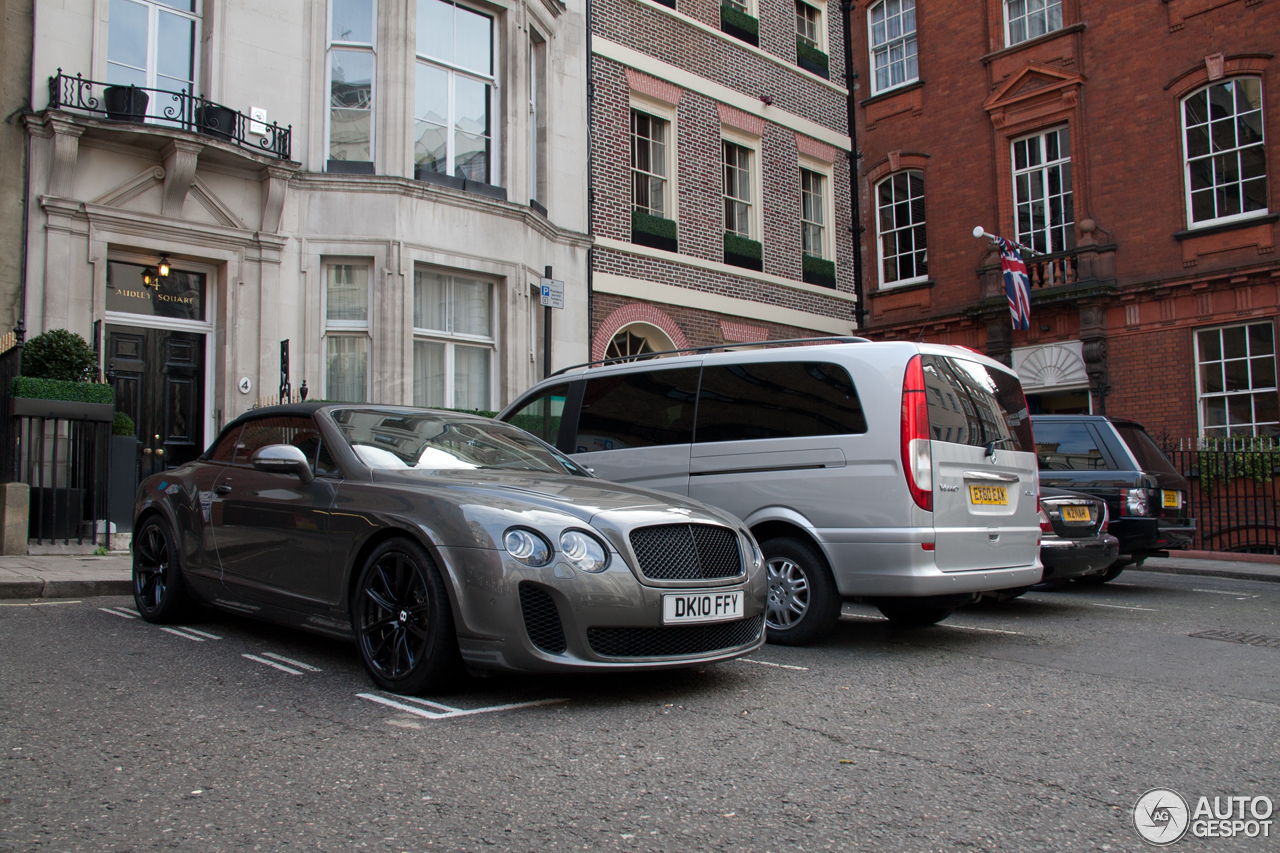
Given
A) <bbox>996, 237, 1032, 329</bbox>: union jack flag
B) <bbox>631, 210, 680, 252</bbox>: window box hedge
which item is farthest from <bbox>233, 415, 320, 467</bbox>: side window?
<bbox>996, 237, 1032, 329</bbox>: union jack flag

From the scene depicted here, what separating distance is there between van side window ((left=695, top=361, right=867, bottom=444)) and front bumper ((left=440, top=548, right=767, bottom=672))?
7.31 feet

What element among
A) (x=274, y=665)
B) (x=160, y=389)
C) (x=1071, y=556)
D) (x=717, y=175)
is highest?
(x=717, y=175)

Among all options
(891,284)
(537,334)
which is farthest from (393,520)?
(891,284)

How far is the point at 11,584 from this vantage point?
23.4ft

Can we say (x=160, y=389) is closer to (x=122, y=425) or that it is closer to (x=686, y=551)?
(x=122, y=425)

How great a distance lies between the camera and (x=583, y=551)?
13.6 feet

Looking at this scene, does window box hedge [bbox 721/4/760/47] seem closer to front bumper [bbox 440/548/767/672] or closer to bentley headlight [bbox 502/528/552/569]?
bentley headlight [bbox 502/528/552/569]

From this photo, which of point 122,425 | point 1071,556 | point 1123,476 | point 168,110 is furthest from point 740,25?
point 1071,556

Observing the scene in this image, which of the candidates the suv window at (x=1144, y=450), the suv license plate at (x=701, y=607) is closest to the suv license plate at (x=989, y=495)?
the suv license plate at (x=701, y=607)

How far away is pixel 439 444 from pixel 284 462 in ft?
2.68

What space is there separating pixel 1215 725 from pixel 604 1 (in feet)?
50.3

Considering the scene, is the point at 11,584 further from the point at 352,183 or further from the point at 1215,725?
the point at 1215,725

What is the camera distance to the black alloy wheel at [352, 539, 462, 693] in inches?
162

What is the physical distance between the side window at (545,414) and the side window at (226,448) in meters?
2.23
